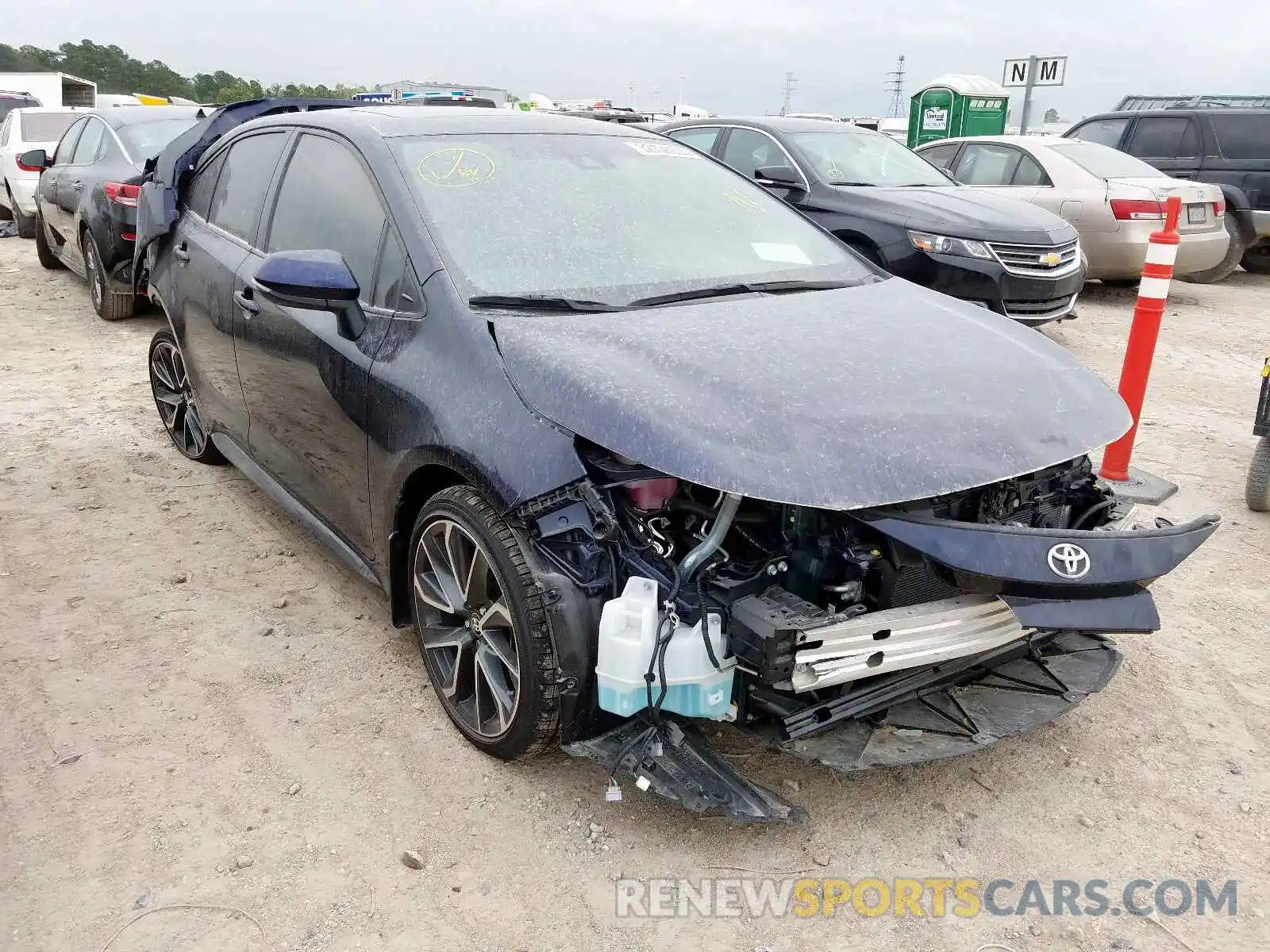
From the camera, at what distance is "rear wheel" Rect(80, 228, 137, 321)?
7910mm

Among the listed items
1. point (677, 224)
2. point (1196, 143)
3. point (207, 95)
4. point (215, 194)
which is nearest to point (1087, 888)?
point (677, 224)

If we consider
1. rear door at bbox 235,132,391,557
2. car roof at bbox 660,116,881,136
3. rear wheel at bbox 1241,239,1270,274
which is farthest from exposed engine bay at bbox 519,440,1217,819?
rear wheel at bbox 1241,239,1270,274

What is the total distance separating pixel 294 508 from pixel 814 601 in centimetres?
214

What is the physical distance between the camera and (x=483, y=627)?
8.89 ft

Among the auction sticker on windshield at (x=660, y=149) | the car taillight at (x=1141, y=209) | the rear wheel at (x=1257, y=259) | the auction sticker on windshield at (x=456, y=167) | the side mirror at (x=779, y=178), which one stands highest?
the auction sticker on windshield at (x=660, y=149)

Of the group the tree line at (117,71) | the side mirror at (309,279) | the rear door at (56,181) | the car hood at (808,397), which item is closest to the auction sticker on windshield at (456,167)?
the side mirror at (309,279)

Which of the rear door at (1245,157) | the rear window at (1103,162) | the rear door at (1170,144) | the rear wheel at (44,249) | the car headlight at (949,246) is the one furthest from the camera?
the rear door at (1170,144)

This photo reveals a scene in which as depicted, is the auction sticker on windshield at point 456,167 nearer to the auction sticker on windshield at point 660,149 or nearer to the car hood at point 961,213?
the auction sticker on windshield at point 660,149

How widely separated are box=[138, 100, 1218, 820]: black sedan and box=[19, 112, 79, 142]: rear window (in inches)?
421

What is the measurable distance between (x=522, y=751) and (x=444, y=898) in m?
0.42

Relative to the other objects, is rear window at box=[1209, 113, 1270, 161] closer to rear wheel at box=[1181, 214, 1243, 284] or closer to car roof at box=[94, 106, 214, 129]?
A: rear wheel at box=[1181, 214, 1243, 284]

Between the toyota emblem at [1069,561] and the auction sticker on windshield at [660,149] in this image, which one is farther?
the auction sticker on windshield at [660,149]

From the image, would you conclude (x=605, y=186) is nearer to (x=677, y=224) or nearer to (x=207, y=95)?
(x=677, y=224)

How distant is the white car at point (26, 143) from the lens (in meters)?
11.5
